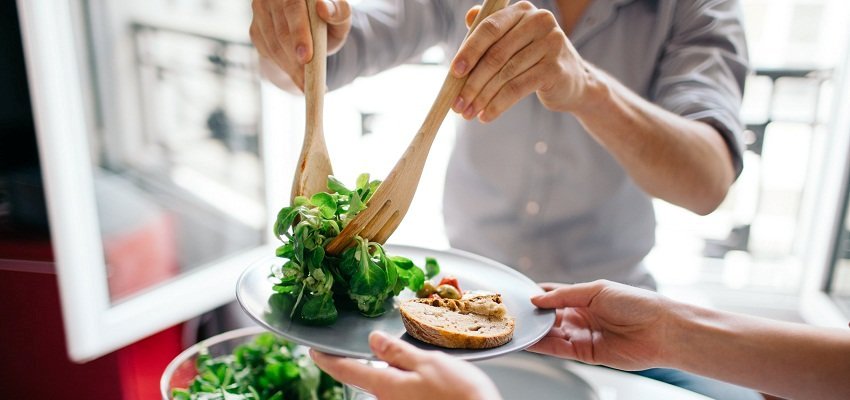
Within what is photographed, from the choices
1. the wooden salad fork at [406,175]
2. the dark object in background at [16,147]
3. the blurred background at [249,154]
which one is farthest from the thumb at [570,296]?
the dark object in background at [16,147]

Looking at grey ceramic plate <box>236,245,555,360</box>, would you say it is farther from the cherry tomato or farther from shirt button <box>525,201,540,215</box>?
shirt button <box>525,201,540,215</box>

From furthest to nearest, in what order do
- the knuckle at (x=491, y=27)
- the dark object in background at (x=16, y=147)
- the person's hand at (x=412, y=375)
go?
the dark object in background at (x=16, y=147)
the knuckle at (x=491, y=27)
the person's hand at (x=412, y=375)

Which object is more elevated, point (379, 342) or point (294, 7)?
point (294, 7)

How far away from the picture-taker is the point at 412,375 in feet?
1.82

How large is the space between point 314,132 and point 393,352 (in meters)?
0.33

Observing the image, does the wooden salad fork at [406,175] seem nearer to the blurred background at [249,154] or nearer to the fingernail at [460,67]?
the fingernail at [460,67]

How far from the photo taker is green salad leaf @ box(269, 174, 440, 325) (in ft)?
2.06

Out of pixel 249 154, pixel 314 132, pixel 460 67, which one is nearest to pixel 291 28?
pixel 314 132

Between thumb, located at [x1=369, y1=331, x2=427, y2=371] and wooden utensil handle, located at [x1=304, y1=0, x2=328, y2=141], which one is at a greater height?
wooden utensil handle, located at [x1=304, y1=0, x2=328, y2=141]

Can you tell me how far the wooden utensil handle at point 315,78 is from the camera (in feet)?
2.52

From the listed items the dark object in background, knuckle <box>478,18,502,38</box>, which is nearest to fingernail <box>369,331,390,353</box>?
knuckle <box>478,18,502,38</box>

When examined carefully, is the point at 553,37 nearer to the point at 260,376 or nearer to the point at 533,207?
the point at 533,207

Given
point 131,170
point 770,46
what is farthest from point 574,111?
point 770,46

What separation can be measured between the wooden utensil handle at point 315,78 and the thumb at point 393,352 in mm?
311
